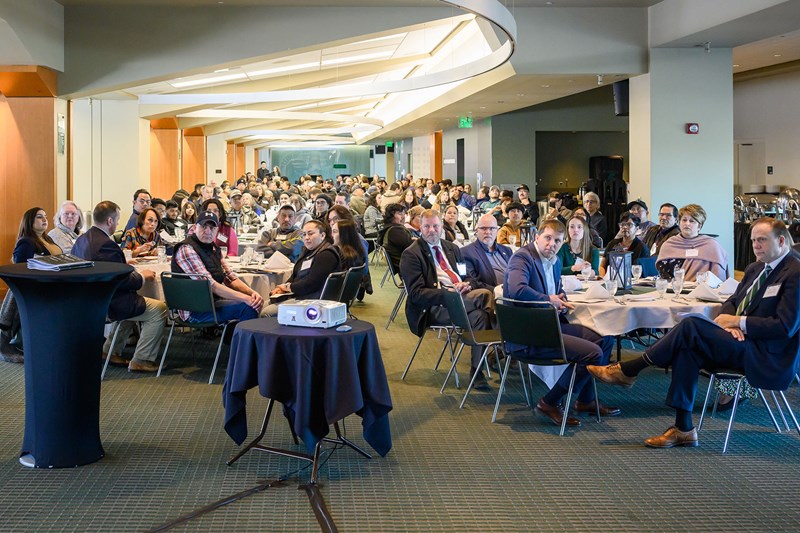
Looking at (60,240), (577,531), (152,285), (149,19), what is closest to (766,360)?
(577,531)

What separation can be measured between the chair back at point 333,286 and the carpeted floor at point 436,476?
0.92 metres

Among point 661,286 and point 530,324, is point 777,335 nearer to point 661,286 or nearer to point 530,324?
point 661,286

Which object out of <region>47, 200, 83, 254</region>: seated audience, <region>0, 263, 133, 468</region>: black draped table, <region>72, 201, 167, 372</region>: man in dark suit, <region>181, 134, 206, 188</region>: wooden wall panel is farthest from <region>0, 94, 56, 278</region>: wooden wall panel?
<region>181, 134, 206, 188</region>: wooden wall panel

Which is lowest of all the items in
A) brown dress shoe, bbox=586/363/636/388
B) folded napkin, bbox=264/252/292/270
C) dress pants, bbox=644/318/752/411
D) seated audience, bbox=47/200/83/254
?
brown dress shoe, bbox=586/363/636/388

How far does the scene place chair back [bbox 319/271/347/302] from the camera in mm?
6277

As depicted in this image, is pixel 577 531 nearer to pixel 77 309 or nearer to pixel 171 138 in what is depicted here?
pixel 77 309

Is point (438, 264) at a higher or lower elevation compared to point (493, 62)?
lower

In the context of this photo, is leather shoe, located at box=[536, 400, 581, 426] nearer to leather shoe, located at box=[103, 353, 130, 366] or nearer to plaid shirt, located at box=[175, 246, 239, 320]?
plaid shirt, located at box=[175, 246, 239, 320]

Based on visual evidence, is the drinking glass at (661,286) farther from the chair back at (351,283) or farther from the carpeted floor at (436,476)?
the chair back at (351,283)

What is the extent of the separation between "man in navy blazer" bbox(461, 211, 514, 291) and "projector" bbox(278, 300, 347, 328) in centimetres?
271

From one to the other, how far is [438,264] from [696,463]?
117 inches

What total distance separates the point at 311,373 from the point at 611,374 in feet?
6.69

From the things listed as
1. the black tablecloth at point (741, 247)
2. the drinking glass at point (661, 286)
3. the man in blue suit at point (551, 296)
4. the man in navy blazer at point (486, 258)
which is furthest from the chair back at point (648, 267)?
the black tablecloth at point (741, 247)

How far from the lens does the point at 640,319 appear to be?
548 cm
